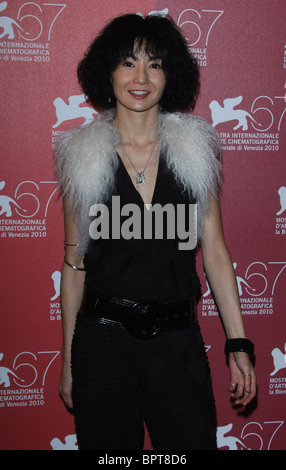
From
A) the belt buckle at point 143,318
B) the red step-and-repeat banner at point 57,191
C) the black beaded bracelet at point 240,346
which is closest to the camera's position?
the belt buckle at point 143,318

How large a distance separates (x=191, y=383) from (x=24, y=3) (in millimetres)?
1754

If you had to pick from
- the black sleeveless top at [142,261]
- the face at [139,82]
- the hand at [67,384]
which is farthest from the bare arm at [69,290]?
the face at [139,82]

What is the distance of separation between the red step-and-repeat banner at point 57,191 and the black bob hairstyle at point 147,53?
0.75ft

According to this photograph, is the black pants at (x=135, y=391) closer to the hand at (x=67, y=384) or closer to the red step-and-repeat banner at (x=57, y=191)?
the hand at (x=67, y=384)

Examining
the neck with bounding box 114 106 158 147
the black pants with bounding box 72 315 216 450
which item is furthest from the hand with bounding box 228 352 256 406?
the neck with bounding box 114 106 158 147

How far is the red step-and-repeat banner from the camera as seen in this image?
7.35ft

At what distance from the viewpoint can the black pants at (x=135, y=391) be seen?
172 centimetres

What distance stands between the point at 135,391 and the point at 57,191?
103cm

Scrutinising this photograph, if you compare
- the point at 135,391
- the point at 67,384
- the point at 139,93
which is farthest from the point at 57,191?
the point at 135,391

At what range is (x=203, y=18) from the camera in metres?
2.28

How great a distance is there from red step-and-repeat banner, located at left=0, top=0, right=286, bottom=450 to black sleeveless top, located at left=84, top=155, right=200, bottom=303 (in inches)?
23.8

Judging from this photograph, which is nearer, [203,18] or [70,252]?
[70,252]
